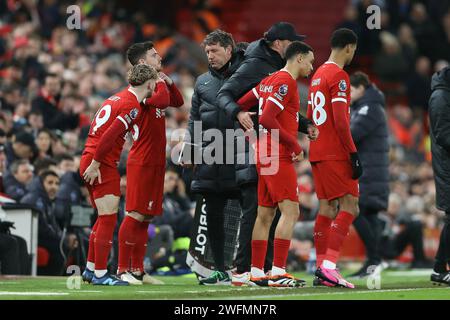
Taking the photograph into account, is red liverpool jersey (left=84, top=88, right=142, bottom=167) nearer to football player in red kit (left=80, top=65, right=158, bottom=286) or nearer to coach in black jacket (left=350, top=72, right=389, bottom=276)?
football player in red kit (left=80, top=65, right=158, bottom=286)

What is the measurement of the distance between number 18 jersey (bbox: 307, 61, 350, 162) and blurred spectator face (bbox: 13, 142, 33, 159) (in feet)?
16.8

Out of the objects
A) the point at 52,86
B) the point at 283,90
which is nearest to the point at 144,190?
the point at 283,90

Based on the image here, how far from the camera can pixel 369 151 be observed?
14.2 meters

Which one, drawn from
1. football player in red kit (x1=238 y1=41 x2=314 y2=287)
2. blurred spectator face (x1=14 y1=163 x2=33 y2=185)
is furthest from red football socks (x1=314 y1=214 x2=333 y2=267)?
blurred spectator face (x1=14 y1=163 x2=33 y2=185)

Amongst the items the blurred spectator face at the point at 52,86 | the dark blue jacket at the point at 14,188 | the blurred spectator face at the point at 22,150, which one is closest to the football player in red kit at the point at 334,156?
the dark blue jacket at the point at 14,188

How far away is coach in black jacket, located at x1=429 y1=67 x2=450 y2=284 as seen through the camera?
1141 centimetres

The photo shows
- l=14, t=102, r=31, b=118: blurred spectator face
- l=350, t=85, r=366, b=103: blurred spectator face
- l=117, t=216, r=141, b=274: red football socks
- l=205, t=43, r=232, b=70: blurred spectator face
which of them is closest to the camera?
l=117, t=216, r=141, b=274: red football socks

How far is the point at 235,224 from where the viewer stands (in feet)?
40.6

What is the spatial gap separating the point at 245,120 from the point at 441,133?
6.50 ft

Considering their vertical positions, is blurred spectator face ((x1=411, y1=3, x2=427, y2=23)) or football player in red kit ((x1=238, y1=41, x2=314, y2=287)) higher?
blurred spectator face ((x1=411, y1=3, x2=427, y2=23))

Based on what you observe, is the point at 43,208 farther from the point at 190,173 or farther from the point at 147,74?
the point at 147,74

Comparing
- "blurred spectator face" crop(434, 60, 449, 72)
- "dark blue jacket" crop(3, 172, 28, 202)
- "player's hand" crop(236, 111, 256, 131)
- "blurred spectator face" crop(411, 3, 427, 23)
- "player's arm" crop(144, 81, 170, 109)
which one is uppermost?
"blurred spectator face" crop(411, 3, 427, 23)

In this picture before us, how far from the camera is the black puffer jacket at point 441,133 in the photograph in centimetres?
1138

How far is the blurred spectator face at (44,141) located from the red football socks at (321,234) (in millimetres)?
5494
